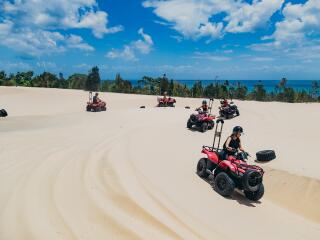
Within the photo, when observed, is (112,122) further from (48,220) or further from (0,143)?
(48,220)

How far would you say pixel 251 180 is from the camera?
383 inches

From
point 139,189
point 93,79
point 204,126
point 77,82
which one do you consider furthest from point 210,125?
point 77,82

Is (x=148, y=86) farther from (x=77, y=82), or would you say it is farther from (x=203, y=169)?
(x=203, y=169)

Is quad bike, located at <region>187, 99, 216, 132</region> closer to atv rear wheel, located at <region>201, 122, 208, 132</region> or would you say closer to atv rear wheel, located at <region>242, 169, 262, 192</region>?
atv rear wheel, located at <region>201, 122, 208, 132</region>

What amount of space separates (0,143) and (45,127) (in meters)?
6.15

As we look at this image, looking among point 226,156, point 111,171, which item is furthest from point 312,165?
point 111,171

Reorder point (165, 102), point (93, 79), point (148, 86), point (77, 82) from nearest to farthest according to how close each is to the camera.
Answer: point (165, 102) < point (93, 79) < point (77, 82) < point (148, 86)

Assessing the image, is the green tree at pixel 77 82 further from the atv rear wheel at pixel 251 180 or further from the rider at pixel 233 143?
the atv rear wheel at pixel 251 180

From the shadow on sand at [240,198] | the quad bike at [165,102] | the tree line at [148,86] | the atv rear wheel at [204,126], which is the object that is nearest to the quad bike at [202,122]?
the atv rear wheel at [204,126]

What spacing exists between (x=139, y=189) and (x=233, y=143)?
3.13 metres

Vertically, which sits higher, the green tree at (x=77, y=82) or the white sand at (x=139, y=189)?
the white sand at (x=139, y=189)

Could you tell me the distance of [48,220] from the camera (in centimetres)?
742

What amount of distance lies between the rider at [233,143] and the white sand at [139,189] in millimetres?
1252

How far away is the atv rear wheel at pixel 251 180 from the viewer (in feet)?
31.6
